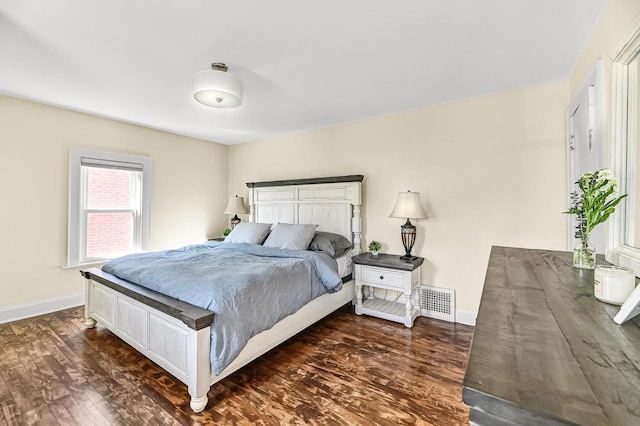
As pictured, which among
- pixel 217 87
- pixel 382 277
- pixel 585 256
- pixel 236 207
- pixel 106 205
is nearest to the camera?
pixel 585 256

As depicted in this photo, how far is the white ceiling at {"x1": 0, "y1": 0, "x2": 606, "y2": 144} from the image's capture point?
1.69m

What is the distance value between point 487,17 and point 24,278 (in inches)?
193

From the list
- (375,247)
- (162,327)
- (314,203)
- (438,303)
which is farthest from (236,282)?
(438,303)

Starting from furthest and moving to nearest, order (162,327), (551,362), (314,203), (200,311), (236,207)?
(236,207) < (314,203) < (162,327) < (200,311) < (551,362)

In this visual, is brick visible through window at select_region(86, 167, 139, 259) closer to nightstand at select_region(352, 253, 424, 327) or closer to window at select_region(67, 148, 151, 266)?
window at select_region(67, 148, 151, 266)

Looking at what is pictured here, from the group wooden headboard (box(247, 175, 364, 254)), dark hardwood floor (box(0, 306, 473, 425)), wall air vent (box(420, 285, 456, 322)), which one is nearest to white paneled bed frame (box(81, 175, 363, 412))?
wooden headboard (box(247, 175, 364, 254))

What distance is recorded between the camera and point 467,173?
3053mm

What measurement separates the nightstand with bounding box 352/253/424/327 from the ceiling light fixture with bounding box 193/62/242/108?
2.13 meters

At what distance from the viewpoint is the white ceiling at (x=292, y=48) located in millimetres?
1694

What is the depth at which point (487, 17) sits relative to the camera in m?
1.76

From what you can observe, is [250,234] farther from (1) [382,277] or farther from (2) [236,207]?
(1) [382,277]

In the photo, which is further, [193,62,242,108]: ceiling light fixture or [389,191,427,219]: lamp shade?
[389,191,427,219]: lamp shade

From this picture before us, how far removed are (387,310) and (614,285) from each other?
2.55m

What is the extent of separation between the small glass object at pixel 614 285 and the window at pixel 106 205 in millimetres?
4622
